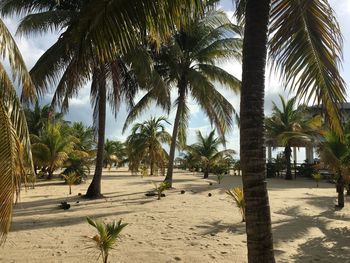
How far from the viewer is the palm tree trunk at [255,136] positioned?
4035 millimetres

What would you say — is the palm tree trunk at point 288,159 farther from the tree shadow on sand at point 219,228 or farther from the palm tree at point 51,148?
the tree shadow on sand at point 219,228

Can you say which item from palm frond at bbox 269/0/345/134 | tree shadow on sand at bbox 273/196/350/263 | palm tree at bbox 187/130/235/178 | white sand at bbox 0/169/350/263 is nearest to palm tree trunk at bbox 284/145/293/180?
palm tree at bbox 187/130/235/178

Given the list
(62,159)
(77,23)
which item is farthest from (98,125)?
(77,23)

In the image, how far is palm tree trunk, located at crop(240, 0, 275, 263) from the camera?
4.04 m

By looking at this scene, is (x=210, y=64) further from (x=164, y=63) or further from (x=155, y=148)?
(x=155, y=148)

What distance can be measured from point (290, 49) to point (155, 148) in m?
24.6

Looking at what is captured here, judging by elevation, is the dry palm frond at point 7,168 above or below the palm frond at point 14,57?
below

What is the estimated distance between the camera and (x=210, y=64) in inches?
760

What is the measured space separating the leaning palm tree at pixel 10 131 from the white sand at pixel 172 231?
6.92 ft

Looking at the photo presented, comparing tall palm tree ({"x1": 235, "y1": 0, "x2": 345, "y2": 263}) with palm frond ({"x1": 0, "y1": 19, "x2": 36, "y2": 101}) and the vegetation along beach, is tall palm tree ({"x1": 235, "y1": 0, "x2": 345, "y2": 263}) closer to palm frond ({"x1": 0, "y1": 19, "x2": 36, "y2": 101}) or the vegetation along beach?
the vegetation along beach

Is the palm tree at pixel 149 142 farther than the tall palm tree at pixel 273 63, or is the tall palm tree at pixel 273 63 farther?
the palm tree at pixel 149 142

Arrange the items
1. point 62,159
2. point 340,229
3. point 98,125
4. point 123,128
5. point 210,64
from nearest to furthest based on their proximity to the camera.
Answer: point 340,229
point 98,125
point 210,64
point 123,128
point 62,159

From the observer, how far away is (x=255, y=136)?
4125 mm

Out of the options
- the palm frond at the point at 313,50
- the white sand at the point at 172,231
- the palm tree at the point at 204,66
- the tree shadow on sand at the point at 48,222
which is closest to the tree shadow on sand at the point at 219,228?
the white sand at the point at 172,231
